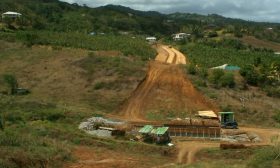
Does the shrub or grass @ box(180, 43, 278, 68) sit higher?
grass @ box(180, 43, 278, 68)

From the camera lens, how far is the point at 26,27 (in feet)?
292

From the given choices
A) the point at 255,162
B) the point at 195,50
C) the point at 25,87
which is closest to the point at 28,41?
the point at 25,87

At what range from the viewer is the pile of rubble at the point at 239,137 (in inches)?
1458

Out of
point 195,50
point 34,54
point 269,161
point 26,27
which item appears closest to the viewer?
point 269,161

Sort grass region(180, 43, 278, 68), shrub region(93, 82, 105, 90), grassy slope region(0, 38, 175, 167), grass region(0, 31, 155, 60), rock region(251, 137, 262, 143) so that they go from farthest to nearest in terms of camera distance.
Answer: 1. grass region(180, 43, 278, 68)
2. grass region(0, 31, 155, 60)
3. shrub region(93, 82, 105, 90)
4. rock region(251, 137, 262, 143)
5. grassy slope region(0, 38, 175, 167)

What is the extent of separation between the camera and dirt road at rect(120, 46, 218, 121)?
43938 mm

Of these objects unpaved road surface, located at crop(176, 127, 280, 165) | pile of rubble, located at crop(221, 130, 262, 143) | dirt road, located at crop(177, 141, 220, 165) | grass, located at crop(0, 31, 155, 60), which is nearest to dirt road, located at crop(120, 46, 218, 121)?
pile of rubble, located at crop(221, 130, 262, 143)

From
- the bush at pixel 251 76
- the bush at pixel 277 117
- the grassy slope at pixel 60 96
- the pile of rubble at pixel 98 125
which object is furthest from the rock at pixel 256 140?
the bush at pixel 251 76

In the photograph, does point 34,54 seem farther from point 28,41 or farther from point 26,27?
point 26,27

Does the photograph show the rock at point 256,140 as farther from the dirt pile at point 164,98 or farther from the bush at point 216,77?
the bush at point 216,77

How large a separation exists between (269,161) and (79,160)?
986 cm

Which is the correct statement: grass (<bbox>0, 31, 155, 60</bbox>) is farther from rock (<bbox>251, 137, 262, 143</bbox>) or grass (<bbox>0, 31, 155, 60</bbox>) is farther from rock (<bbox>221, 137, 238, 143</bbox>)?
rock (<bbox>251, 137, 262, 143</bbox>)

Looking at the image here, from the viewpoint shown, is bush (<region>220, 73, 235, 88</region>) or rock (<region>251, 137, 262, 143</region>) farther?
bush (<region>220, 73, 235, 88</region>)

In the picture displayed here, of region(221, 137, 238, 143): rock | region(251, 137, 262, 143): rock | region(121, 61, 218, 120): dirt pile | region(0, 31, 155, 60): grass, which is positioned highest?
region(0, 31, 155, 60): grass
